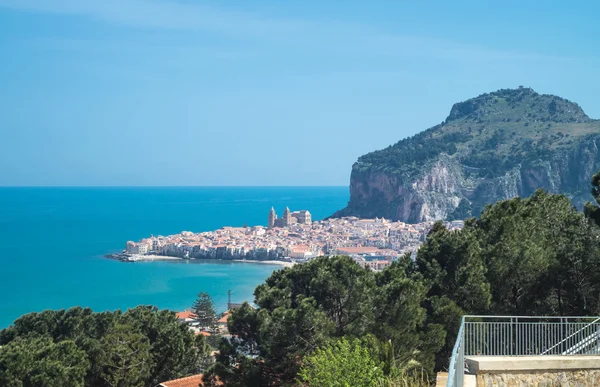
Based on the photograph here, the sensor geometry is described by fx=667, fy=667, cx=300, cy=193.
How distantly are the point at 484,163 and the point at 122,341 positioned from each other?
395 ft

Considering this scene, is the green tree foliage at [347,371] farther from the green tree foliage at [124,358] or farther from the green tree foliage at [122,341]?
the green tree foliage at [124,358]

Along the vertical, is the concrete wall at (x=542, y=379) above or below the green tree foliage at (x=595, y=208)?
below

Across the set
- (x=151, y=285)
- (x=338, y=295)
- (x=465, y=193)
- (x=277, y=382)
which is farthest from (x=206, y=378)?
(x=465, y=193)

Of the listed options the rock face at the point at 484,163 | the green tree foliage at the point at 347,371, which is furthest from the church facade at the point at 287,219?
the green tree foliage at the point at 347,371

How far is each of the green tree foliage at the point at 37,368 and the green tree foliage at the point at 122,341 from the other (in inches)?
6.6

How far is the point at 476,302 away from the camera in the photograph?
11898 mm

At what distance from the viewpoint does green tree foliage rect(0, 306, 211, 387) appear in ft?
42.4

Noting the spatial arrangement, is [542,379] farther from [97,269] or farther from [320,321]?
[97,269]

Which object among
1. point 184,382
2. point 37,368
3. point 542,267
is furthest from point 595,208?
point 37,368

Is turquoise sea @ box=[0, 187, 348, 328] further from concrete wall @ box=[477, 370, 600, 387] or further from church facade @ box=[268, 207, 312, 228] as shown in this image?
concrete wall @ box=[477, 370, 600, 387]

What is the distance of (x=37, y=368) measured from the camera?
11.3m

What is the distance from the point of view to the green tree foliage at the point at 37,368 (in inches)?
440

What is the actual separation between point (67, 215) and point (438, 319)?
147 meters

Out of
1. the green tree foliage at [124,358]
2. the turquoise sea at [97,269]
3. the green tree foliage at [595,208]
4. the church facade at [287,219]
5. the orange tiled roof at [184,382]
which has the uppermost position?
the green tree foliage at [595,208]
